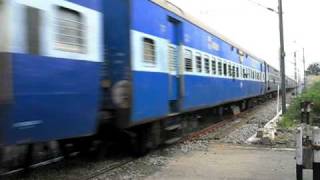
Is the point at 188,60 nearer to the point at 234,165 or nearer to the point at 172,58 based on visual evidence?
the point at 172,58

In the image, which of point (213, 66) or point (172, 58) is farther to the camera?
point (213, 66)

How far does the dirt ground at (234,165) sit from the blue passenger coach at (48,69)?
2208mm

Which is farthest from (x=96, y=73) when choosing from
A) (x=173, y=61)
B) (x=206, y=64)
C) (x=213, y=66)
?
(x=213, y=66)

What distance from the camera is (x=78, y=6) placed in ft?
26.7

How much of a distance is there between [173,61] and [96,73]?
4754 mm

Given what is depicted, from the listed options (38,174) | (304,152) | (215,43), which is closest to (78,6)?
(38,174)

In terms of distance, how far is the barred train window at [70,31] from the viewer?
305 inches

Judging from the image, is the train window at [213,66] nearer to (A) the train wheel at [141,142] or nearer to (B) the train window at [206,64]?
(B) the train window at [206,64]

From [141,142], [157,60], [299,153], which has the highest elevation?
[157,60]

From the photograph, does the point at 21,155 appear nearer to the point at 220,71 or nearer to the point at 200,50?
the point at 200,50

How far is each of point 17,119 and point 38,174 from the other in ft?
9.57

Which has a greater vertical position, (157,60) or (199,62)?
(199,62)

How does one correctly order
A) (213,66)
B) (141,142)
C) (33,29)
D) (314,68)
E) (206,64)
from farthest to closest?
(314,68)
(213,66)
(206,64)
(141,142)
(33,29)

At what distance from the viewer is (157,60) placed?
11.6m
